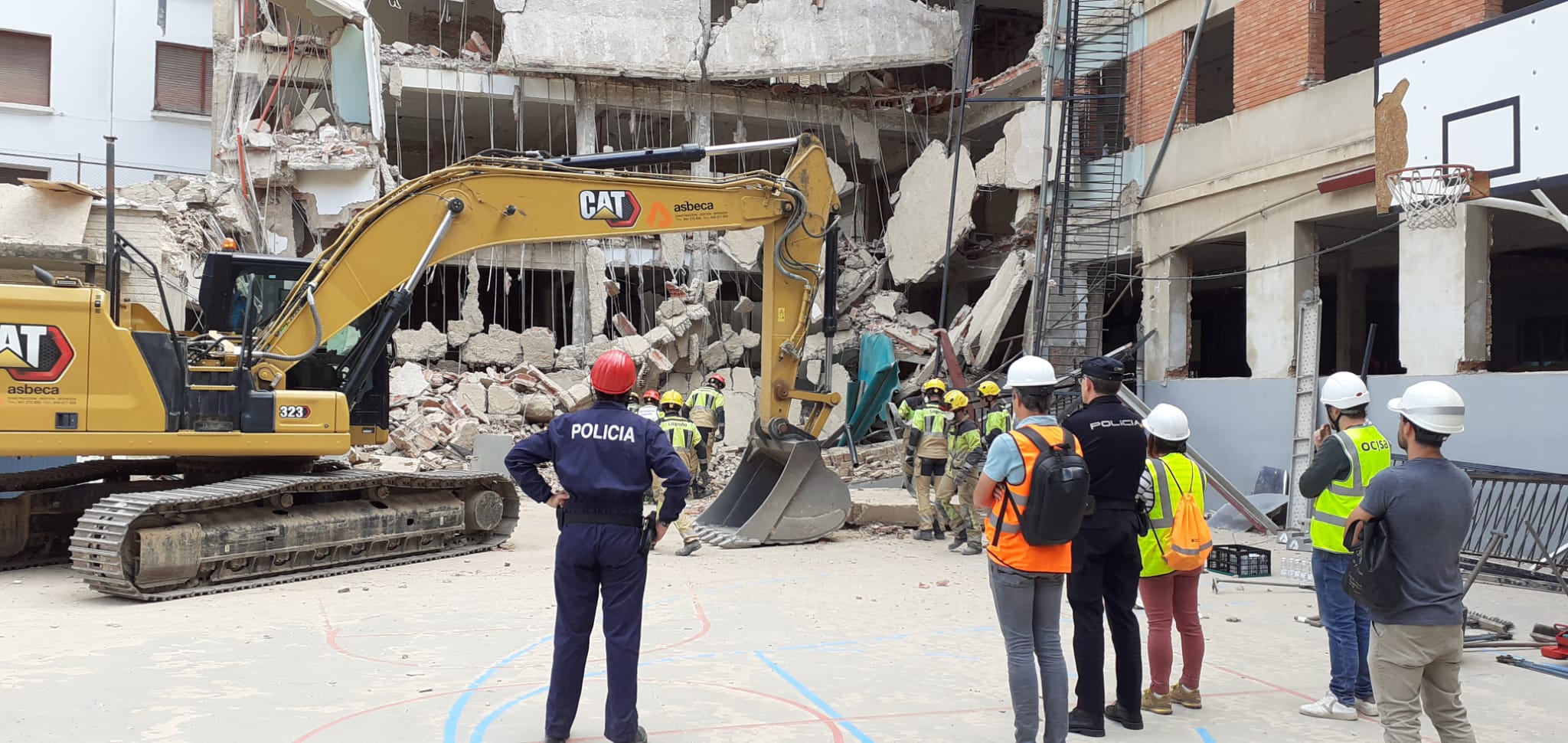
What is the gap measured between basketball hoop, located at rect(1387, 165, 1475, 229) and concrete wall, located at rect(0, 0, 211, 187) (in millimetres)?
25932

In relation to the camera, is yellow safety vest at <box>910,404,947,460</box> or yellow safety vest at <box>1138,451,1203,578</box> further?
yellow safety vest at <box>910,404,947,460</box>

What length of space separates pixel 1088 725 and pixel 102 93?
29577 millimetres

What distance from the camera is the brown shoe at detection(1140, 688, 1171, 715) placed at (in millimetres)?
5867

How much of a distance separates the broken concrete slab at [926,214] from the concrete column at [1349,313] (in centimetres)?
700

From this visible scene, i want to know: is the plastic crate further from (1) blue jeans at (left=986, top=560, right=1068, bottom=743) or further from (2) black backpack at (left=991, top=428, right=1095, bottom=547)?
(2) black backpack at (left=991, top=428, right=1095, bottom=547)

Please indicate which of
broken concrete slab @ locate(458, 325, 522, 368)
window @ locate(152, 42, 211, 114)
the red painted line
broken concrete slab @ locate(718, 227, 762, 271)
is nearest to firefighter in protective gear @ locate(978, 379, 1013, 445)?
the red painted line

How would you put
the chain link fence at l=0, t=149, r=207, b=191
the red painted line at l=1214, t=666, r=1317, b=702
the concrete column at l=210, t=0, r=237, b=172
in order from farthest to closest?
1. the chain link fence at l=0, t=149, r=207, b=191
2. the concrete column at l=210, t=0, r=237, b=172
3. the red painted line at l=1214, t=666, r=1317, b=702

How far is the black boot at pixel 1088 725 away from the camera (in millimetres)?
5410

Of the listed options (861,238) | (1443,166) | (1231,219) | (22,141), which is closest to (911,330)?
(861,238)

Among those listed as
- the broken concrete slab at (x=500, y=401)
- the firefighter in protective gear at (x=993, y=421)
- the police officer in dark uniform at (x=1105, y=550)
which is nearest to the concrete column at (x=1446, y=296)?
the firefighter in protective gear at (x=993, y=421)

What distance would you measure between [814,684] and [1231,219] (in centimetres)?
1259

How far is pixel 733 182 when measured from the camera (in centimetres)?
1193

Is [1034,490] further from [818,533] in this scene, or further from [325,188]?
[325,188]

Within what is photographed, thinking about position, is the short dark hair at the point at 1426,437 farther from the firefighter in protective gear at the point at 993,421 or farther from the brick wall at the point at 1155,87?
the brick wall at the point at 1155,87
